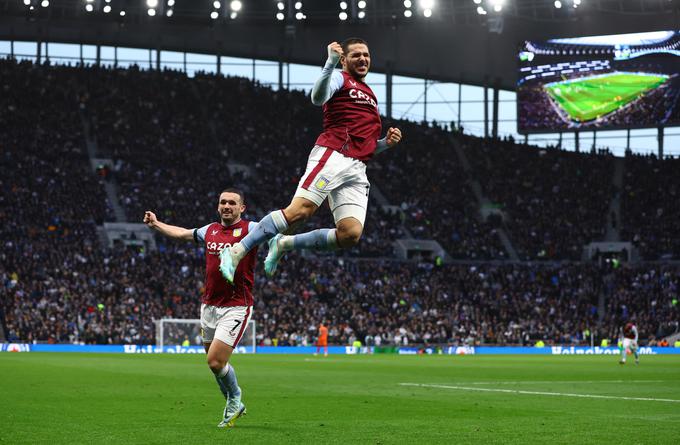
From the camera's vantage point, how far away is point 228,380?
1208cm

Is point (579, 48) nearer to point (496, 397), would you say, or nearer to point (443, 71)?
point (443, 71)

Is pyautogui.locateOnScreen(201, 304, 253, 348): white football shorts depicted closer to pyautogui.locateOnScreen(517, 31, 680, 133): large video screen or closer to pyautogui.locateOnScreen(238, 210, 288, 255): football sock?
pyautogui.locateOnScreen(238, 210, 288, 255): football sock

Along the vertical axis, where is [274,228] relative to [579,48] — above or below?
below

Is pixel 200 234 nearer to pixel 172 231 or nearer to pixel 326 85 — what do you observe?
pixel 172 231

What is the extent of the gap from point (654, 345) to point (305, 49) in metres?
33.8

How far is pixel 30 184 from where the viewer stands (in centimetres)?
5641

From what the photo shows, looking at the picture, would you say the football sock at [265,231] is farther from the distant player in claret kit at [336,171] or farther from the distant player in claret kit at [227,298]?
the distant player in claret kit at [227,298]

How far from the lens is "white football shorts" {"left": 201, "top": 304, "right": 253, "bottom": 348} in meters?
12.0

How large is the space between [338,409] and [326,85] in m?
6.80

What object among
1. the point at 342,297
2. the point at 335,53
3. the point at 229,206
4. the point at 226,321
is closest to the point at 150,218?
the point at 229,206

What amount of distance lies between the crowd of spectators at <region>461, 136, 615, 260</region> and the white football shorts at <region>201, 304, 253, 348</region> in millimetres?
55480

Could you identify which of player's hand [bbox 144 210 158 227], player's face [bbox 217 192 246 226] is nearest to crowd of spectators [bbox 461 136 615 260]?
player's hand [bbox 144 210 158 227]

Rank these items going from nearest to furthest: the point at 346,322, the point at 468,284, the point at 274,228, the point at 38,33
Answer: the point at 274,228 → the point at 346,322 → the point at 468,284 → the point at 38,33

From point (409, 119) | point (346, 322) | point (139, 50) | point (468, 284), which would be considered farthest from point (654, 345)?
point (139, 50)
